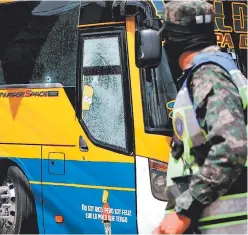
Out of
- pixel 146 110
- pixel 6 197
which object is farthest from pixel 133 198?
pixel 6 197

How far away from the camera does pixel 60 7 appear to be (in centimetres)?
518

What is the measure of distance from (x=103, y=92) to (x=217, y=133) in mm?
2501

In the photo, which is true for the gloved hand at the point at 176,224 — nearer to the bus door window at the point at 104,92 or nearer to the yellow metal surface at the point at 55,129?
the yellow metal surface at the point at 55,129

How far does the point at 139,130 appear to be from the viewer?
4531mm

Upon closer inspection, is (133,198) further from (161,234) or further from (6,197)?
(161,234)

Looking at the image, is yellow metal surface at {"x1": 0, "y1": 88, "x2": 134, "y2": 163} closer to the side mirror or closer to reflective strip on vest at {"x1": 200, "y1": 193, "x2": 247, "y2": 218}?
the side mirror

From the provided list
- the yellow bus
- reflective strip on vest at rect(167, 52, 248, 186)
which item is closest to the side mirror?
the yellow bus

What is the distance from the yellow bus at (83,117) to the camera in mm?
4504

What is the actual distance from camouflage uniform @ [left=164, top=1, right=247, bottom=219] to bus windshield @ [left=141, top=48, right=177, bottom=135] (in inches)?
78.9

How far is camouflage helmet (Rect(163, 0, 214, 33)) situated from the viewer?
2.61m

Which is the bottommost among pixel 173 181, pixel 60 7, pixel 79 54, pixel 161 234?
pixel 161 234

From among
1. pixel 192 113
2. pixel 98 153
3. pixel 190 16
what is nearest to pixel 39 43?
pixel 98 153

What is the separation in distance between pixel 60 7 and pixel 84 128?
1.22 m

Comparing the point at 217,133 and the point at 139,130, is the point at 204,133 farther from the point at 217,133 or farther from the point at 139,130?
the point at 139,130
